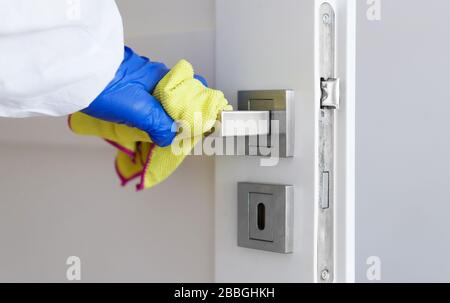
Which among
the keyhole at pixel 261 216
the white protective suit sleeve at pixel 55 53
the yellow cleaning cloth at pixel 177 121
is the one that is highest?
the white protective suit sleeve at pixel 55 53

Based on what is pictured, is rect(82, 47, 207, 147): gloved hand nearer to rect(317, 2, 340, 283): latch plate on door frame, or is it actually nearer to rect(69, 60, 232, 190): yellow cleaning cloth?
rect(69, 60, 232, 190): yellow cleaning cloth

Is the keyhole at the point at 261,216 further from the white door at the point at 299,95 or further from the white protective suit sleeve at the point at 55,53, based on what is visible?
the white protective suit sleeve at the point at 55,53

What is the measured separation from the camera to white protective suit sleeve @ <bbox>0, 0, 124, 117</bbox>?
52 centimetres

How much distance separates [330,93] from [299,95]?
0.09ft

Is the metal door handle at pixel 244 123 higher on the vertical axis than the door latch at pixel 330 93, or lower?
lower

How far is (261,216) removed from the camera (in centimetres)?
72

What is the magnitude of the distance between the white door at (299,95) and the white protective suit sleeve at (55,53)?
6.9 inches

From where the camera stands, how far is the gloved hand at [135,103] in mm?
618
